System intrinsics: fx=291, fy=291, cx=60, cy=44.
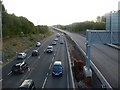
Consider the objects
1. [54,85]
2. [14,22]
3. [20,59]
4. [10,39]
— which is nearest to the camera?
[54,85]

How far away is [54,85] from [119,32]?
32.0ft

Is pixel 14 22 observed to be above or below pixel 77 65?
above

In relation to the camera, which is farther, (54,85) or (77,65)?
(77,65)

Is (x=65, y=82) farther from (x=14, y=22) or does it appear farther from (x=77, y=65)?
(x=14, y=22)

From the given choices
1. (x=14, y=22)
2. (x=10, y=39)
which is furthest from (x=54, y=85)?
(x=14, y=22)

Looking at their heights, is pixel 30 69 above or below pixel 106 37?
below

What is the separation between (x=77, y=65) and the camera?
125 feet

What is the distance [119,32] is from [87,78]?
6510mm

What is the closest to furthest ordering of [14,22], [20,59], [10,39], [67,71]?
[67,71], [20,59], [10,39], [14,22]

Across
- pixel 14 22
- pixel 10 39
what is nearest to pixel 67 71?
pixel 10 39

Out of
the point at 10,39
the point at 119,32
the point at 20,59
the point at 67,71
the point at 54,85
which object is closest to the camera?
the point at 54,85

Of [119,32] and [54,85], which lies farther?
[119,32]

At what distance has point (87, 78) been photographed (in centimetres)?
2995

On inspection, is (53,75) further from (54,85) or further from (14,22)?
(14,22)
